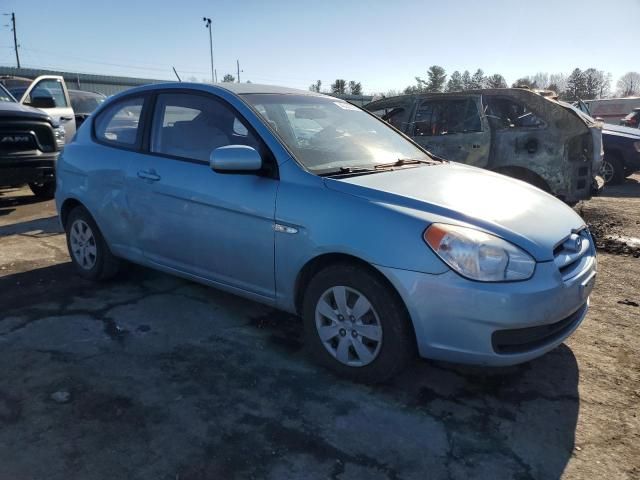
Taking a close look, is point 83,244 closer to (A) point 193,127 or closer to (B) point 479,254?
(A) point 193,127

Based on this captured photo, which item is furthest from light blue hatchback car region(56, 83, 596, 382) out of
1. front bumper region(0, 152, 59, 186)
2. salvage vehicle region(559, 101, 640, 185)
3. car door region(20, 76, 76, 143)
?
salvage vehicle region(559, 101, 640, 185)

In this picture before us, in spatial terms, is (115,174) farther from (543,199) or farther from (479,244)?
(543,199)

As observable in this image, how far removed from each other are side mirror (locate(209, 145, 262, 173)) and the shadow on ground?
1.18m

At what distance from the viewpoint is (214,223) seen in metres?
3.39

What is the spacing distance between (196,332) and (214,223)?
81 cm

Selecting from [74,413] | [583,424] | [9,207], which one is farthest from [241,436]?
[9,207]

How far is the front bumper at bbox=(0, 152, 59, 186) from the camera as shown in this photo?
713cm

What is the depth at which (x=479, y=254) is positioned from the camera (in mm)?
2529

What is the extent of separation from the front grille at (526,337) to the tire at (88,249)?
10.7 feet

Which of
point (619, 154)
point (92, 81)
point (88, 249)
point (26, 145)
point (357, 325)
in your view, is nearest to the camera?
point (357, 325)

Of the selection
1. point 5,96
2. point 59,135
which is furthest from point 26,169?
point 5,96

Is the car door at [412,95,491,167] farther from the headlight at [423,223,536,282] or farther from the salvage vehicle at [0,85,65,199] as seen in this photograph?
the salvage vehicle at [0,85,65,199]

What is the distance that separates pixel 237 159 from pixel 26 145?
583 cm

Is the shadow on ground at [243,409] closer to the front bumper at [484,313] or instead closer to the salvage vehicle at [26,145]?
the front bumper at [484,313]
